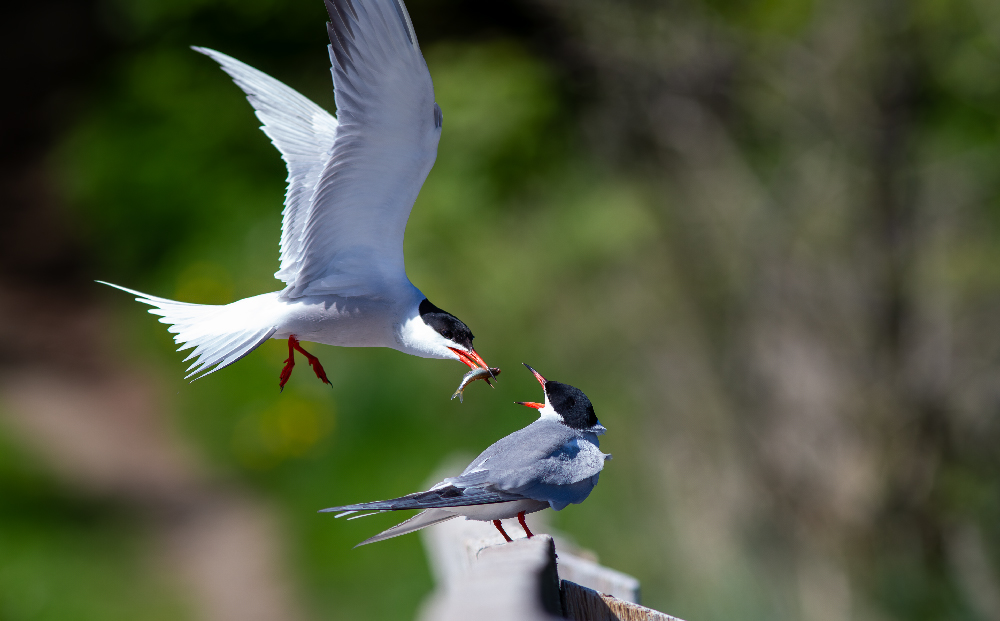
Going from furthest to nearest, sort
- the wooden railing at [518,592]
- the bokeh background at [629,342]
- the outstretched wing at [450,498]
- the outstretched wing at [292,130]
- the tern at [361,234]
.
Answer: the bokeh background at [629,342] → the outstretched wing at [292,130] → the tern at [361,234] → the outstretched wing at [450,498] → the wooden railing at [518,592]

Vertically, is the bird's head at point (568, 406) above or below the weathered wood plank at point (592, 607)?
above

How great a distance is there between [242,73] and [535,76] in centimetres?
592

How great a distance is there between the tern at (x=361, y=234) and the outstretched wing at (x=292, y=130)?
9.3 inches

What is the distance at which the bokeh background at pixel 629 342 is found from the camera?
15.5 ft

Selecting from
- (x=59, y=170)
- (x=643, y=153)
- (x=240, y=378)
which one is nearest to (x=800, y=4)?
(x=643, y=153)

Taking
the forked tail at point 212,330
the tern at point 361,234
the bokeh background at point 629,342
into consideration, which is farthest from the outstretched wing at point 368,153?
the bokeh background at point 629,342

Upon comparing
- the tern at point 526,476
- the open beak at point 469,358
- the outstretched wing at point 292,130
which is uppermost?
the outstretched wing at point 292,130

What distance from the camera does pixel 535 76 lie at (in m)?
7.70

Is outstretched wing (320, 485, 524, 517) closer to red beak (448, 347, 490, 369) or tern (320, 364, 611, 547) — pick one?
tern (320, 364, 611, 547)

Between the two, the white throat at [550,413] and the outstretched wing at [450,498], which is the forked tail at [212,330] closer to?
the outstretched wing at [450,498]

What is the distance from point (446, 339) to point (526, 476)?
253 millimetres

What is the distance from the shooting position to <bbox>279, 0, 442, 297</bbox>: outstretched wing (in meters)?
1.54

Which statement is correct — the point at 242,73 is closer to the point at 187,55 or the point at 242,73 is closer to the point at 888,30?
the point at 888,30

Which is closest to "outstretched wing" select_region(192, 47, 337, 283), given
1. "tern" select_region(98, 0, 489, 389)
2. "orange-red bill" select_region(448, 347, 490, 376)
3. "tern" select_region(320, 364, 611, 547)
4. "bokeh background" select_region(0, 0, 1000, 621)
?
"tern" select_region(98, 0, 489, 389)
